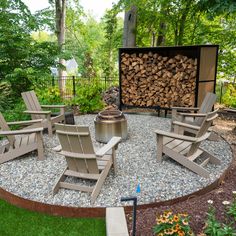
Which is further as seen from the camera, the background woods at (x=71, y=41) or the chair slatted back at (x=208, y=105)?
the background woods at (x=71, y=41)

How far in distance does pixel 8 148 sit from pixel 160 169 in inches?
98.5

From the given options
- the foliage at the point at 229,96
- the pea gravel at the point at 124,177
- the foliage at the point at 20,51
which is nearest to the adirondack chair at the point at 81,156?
the pea gravel at the point at 124,177

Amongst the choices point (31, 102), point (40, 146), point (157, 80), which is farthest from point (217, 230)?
point (157, 80)

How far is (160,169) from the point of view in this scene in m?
3.66

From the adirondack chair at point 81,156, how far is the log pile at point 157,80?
3863mm

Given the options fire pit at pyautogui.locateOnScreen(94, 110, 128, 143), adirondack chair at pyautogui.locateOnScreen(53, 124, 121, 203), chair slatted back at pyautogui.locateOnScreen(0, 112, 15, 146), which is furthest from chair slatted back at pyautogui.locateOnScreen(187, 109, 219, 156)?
chair slatted back at pyautogui.locateOnScreen(0, 112, 15, 146)

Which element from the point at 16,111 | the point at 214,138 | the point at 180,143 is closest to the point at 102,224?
the point at 180,143

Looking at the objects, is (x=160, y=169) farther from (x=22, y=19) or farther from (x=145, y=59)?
(x=22, y=19)

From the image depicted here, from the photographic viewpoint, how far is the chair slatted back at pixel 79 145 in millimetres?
2782

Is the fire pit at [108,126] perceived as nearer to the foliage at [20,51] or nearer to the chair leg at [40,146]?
the chair leg at [40,146]

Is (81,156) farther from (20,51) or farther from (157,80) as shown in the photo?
(20,51)

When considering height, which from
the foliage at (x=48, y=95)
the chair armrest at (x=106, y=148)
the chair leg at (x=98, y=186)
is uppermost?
the foliage at (x=48, y=95)

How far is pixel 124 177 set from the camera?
11.3 feet

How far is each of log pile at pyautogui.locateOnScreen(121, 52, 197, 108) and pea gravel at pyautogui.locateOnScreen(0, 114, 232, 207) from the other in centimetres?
219
